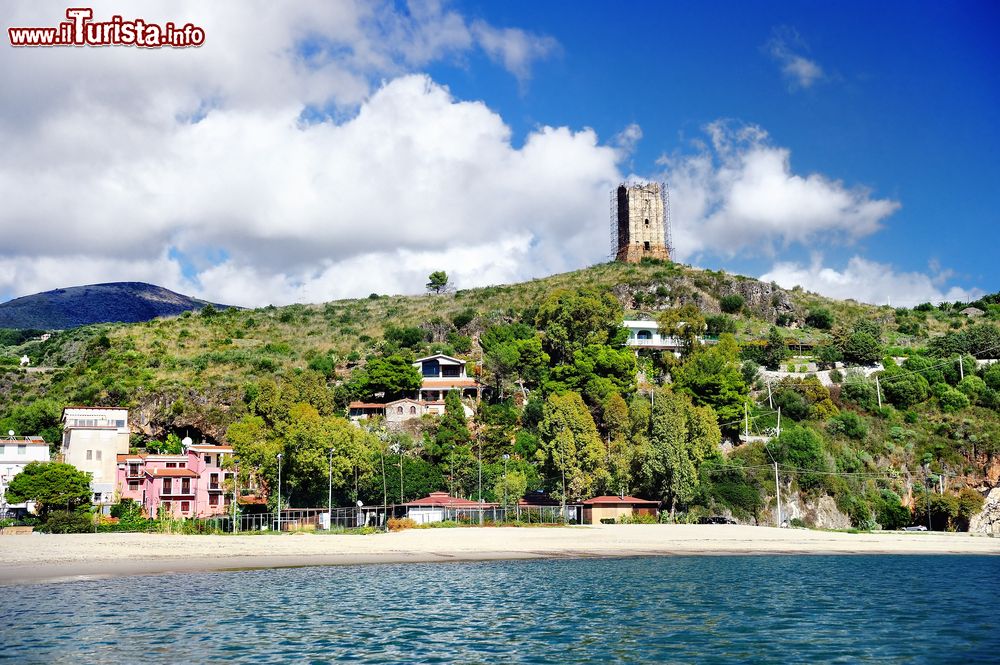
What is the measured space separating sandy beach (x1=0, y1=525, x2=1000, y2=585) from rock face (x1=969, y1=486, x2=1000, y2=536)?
5.59 metres

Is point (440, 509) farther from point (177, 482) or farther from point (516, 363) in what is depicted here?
point (516, 363)

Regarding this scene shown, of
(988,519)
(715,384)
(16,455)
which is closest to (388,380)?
(715,384)

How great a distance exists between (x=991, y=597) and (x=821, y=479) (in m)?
35.7

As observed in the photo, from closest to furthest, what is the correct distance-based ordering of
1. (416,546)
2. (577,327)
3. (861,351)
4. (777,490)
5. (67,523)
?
(416,546) → (67,523) → (777,490) → (577,327) → (861,351)

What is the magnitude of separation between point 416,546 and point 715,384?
38355 millimetres

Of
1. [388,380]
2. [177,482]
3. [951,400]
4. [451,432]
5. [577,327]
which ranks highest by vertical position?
[577,327]

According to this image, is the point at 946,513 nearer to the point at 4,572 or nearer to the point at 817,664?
the point at 817,664

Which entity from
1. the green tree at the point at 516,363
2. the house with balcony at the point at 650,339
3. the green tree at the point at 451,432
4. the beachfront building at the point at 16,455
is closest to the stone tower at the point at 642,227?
the house with balcony at the point at 650,339

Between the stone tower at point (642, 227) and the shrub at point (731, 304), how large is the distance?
17.9 meters

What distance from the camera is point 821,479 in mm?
67625

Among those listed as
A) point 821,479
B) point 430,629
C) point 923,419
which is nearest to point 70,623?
point 430,629

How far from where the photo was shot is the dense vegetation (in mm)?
63125

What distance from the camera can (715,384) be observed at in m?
76.2

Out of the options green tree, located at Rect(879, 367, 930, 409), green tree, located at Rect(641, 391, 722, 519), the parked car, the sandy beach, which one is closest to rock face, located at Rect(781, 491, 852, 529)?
the parked car
